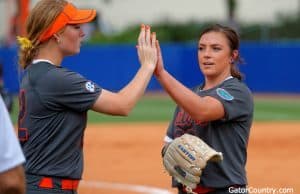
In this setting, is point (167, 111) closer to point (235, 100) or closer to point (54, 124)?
point (235, 100)

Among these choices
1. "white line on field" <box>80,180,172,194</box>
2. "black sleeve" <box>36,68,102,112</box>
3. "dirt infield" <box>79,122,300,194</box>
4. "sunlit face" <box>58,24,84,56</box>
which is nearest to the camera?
"black sleeve" <box>36,68,102,112</box>

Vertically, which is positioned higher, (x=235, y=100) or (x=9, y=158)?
(x=9, y=158)

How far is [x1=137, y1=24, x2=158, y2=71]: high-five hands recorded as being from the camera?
436 cm

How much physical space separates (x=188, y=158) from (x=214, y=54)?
0.66 m

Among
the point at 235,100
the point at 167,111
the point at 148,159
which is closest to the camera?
the point at 235,100

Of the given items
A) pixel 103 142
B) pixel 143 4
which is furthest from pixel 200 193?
pixel 143 4

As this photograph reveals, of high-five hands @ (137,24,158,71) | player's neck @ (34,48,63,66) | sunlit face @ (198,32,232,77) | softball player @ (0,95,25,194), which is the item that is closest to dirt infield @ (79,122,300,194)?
sunlit face @ (198,32,232,77)

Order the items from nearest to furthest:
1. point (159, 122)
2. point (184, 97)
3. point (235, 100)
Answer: point (184, 97)
point (235, 100)
point (159, 122)

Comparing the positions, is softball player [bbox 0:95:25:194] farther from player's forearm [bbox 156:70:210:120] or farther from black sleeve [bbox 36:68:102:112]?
player's forearm [bbox 156:70:210:120]

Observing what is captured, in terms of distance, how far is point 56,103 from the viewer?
13.7 feet

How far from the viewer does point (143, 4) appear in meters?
45.2

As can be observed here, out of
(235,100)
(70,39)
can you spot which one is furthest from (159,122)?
(70,39)

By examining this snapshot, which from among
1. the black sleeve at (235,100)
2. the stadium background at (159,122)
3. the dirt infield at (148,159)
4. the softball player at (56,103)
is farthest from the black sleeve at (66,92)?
the dirt infield at (148,159)

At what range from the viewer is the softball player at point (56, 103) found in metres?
4.18
